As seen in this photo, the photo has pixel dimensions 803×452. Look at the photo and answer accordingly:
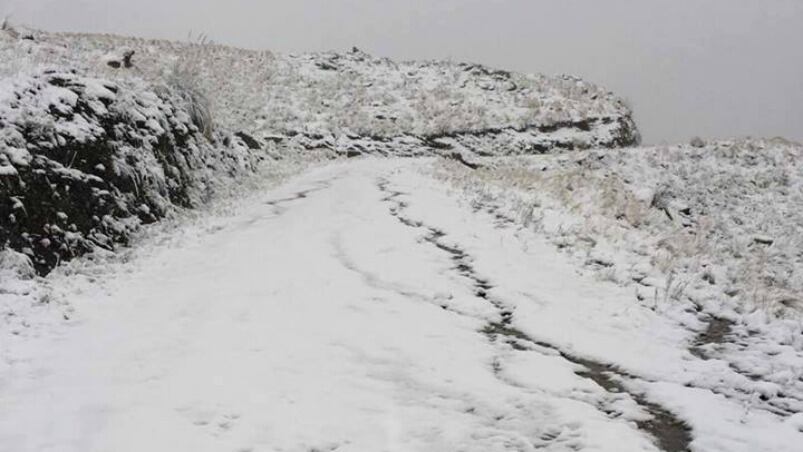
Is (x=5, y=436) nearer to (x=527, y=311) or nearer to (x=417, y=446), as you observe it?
(x=417, y=446)

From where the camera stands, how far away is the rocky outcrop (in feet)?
23.6

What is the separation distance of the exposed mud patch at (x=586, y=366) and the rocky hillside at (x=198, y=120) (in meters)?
4.98

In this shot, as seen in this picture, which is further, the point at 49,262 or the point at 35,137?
the point at 35,137

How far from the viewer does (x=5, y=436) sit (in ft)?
13.1

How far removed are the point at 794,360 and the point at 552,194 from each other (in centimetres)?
809

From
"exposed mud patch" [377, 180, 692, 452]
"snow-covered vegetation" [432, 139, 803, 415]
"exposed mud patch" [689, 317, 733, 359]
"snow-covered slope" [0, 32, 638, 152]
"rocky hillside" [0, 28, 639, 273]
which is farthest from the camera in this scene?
"snow-covered slope" [0, 32, 638, 152]

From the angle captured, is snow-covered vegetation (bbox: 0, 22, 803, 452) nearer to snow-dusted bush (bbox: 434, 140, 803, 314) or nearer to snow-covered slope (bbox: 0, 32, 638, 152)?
snow-dusted bush (bbox: 434, 140, 803, 314)

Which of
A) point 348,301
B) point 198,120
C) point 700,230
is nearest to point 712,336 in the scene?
point 348,301

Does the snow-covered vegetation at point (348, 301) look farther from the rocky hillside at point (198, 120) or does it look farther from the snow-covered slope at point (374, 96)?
the snow-covered slope at point (374, 96)

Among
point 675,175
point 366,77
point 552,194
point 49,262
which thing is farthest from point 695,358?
point 366,77

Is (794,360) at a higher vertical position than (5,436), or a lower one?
higher

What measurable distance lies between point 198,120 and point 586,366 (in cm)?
1119

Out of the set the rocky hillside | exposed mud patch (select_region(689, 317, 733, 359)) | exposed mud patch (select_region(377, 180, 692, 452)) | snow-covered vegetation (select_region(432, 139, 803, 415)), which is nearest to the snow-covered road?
exposed mud patch (select_region(377, 180, 692, 452))

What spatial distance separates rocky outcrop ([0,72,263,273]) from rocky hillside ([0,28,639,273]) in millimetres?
20
